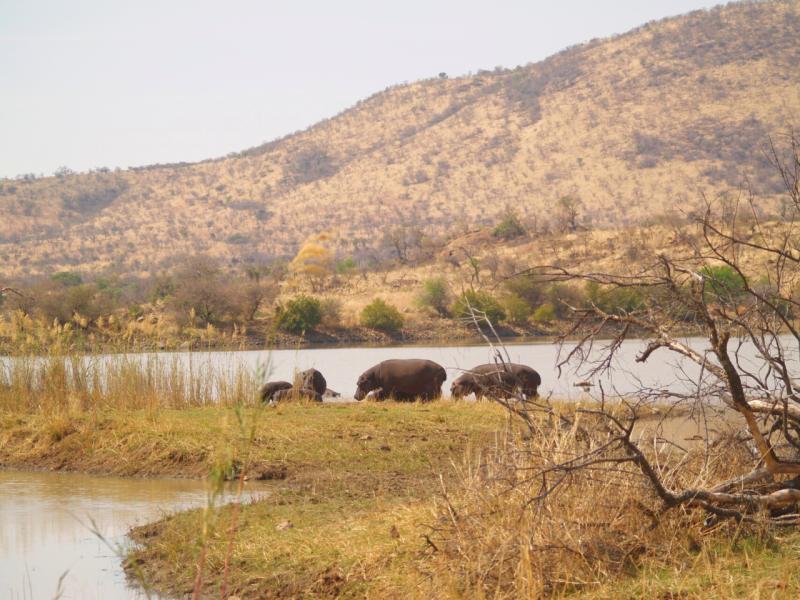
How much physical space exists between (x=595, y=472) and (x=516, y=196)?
6441 cm

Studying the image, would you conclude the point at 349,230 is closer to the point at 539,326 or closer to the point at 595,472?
the point at 539,326

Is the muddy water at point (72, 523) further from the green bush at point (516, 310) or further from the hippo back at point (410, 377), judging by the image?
the green bush at point (516, 310)

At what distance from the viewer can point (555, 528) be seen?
5785mm

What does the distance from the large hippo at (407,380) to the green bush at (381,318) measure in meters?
17.7

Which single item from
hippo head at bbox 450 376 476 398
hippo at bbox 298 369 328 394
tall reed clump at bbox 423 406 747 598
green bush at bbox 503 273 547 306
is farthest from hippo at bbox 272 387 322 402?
green bush at bbox 503 273 547 306

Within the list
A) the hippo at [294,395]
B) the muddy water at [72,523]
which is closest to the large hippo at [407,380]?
the hippo at [294,395]

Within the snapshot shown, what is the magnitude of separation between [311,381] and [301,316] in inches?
653

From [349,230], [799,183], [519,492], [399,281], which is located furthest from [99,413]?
[349,230]

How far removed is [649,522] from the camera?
5.91 meters

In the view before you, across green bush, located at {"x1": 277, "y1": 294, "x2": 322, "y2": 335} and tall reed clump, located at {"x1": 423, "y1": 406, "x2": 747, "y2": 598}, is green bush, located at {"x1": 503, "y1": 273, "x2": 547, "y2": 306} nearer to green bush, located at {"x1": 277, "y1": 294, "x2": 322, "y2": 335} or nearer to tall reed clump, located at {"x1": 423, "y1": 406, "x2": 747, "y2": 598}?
green bush, located at {"x1": 277, "y1": 294, "x2": 322, "y2": 335}

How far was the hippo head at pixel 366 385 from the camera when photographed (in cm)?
1658

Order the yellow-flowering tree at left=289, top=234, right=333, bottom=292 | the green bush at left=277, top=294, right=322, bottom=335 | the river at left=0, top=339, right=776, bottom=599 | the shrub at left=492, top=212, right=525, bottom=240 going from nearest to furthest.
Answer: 1. the river at left=0, top=339, right=776, bottom=599
2. the green bush at left=277, top=294, right=322, bottom=335
3. the yellow-flowering tree at left=289, top=234, right=333, bottom=292
4. the shrub at left=492, top=212, right=525, bottom=240

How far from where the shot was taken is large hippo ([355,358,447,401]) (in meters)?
16.4

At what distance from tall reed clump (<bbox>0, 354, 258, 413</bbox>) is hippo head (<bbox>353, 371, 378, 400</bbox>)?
9.41 ft
